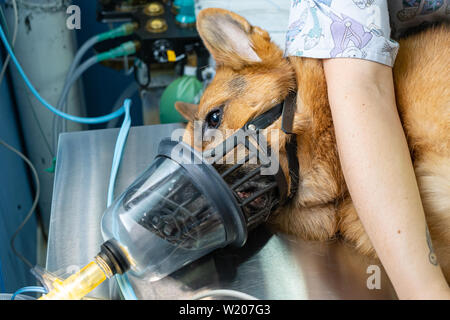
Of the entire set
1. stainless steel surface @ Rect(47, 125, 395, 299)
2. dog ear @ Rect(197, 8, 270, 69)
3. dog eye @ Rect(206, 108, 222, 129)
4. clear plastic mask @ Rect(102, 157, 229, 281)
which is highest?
dog ear @ Rect(197, 8, 270, 69)

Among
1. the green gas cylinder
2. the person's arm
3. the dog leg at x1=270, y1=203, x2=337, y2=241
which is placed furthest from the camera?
the green gas cylinder

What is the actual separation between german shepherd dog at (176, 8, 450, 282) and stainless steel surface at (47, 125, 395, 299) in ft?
0.14

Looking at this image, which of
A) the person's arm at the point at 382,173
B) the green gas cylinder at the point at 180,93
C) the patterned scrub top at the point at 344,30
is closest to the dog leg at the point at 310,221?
the person's arm at the point at 382,173

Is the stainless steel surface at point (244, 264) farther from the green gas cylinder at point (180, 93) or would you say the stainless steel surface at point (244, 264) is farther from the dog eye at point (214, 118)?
the green gas cylinder at point (180, 93)

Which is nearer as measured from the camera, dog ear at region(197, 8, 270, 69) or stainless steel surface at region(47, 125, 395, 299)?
stainless steel surface at region(47, 125, 395, 299)

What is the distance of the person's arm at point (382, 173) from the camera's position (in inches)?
26.1

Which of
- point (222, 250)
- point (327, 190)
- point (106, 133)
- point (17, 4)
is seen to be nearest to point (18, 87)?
point (17, 4)

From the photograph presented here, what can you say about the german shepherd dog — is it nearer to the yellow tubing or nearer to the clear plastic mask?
the clear plastic mask

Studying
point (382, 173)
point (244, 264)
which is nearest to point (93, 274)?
point (244, 264)

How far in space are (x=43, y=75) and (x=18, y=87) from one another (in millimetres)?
99

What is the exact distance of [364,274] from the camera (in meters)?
0.80

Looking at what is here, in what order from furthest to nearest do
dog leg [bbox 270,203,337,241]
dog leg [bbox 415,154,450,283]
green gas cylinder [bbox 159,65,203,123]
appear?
1. green gas cylinder [bbox 159,65,203,123]
2. dog leg [bbox 270,203,337,241]
3. dog leg [bbox 415,154,450,283]

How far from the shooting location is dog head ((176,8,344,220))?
2.77 ft

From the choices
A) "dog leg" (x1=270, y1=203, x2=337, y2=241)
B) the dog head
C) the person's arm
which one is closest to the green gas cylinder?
the dog head
